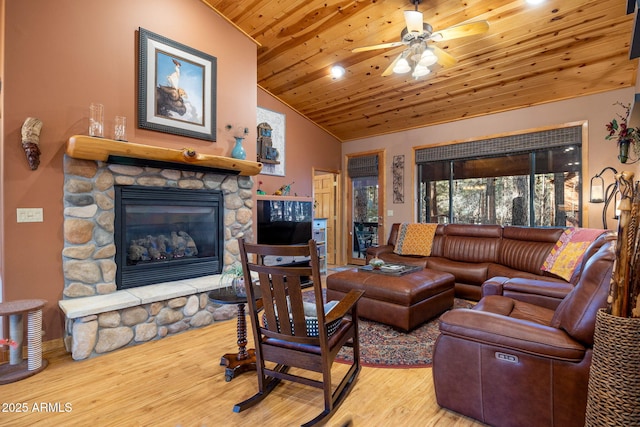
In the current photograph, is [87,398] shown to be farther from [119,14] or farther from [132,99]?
[119,14]

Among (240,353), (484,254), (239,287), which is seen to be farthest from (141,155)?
(484,254)

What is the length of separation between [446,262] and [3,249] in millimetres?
4672

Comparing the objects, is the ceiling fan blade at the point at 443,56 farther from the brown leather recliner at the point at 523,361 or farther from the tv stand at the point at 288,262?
the tv stand at the point at 288,262

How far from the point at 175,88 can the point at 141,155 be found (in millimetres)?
948

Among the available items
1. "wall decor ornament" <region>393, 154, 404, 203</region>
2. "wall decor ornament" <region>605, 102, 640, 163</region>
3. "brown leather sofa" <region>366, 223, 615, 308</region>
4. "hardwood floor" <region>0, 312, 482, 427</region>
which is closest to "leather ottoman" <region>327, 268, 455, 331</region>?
"hardwood floor" <region>0, 312, 482, 427</region>

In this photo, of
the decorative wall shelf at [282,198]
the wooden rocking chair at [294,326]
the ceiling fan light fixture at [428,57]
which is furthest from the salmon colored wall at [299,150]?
the wooden rocking chair at [294,326]

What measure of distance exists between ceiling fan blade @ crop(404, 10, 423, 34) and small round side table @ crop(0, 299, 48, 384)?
3617 millimetres

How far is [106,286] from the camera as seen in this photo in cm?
293

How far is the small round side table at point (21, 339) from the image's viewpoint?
7.55 feet

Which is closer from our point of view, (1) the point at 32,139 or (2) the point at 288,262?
(1) the point at 32,139

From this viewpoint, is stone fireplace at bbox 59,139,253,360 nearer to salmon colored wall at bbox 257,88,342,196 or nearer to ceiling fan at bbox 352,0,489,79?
salmon colored wall at bbox 257,88,342,196

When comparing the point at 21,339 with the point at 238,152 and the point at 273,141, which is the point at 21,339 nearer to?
the point at 238,152

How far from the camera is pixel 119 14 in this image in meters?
3.09

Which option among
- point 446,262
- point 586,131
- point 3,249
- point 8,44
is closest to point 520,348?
point 446,262
